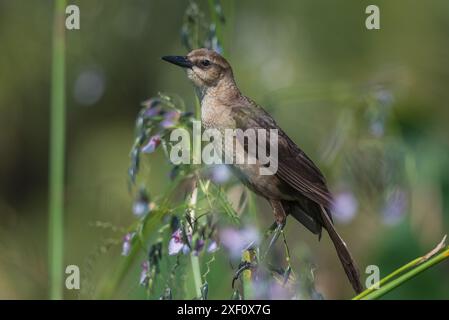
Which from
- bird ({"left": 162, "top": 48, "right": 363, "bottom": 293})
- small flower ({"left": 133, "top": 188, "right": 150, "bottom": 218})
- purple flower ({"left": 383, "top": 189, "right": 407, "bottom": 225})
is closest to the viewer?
small flower ({"left": 133, "top": 188, "right": 150, "bottom": 218})

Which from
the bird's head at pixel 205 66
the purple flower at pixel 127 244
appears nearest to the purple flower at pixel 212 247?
the purple flower at pixel 127 244

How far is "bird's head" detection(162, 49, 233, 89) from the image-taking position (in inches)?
134

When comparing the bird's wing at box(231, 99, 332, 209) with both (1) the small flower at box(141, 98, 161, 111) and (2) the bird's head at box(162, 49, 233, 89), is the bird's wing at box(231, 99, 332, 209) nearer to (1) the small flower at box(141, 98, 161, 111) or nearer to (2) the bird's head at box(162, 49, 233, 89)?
(2) the bird's head at box(162, 49, 233, 89)

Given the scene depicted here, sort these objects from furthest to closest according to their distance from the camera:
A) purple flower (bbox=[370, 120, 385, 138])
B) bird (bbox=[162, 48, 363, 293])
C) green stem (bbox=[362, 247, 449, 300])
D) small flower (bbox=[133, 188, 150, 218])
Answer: purple flower (bbox=[370, 120, 385, 138]) < bird (bbox=[162, 48, 363, 293]) < small flower (bbox=[133, 188, 150, 218]) < green stem (bbox=[362, 247, 449, 300])

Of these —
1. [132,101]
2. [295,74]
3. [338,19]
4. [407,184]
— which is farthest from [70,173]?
[407,184]

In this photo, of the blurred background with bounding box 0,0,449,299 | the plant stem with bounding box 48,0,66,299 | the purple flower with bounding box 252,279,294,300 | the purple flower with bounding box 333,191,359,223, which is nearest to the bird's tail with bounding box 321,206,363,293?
the purple flower with bounding box 252,279,294,300

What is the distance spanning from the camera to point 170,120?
119 inches

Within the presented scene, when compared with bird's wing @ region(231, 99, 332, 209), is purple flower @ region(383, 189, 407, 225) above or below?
below

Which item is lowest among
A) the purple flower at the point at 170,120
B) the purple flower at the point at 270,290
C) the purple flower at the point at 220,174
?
the purple flower at the point at 270,290

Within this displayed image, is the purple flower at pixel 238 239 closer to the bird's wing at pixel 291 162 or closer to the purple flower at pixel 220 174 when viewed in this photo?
the purple flower at pixel 220 174

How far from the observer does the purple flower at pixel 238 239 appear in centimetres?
283

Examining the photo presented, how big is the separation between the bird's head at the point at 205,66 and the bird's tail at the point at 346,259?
675 mm
